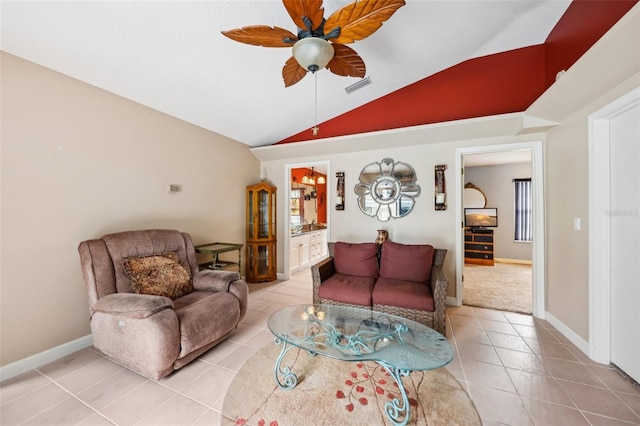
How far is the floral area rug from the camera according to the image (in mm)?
1461

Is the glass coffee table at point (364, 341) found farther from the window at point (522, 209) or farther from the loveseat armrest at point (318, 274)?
the window at point (522, 209)

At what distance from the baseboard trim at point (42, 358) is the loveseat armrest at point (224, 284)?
3.46 ft

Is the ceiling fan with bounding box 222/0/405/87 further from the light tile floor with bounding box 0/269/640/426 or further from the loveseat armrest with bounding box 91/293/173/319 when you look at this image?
the light tile floor with bounding box 0/269/640/426

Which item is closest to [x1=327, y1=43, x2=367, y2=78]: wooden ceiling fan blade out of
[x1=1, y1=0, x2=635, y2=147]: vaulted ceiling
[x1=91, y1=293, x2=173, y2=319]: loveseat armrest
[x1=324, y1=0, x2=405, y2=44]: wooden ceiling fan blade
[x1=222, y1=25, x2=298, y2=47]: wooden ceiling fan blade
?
[x1=324, y1=0, x2=405, y2=44]: wooden ceiling fan blade

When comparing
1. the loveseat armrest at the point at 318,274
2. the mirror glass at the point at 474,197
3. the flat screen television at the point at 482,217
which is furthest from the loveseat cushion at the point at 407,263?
the mirror glass at the point at 474,197

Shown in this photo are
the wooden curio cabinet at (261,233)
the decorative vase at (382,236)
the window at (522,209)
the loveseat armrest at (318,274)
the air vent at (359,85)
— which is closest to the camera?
the loveseat armrest at (318,274)

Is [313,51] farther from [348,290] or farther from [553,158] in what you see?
[553,158]

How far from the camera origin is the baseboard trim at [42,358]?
1.84 m

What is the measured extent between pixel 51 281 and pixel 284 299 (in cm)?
236

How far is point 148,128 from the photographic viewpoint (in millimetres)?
2789

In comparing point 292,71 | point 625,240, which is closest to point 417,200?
point 625,240

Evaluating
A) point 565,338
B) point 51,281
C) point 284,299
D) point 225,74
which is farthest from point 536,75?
point 51,281

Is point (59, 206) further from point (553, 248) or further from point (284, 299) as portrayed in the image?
point (553, 248)

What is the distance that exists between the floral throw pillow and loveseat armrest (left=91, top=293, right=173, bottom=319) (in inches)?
9.9
